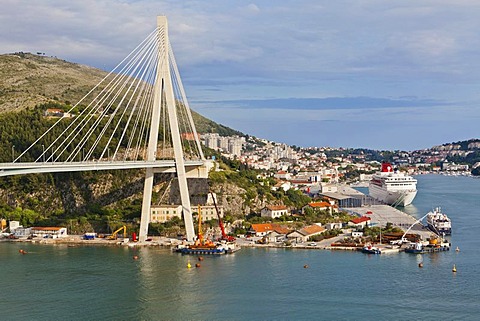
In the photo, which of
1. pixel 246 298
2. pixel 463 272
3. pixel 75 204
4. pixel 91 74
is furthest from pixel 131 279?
pixel 91 74

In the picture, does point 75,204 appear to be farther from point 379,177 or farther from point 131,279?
point 379,177

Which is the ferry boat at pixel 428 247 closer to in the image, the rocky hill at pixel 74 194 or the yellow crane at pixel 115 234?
the rocky hill at pixel 74 194

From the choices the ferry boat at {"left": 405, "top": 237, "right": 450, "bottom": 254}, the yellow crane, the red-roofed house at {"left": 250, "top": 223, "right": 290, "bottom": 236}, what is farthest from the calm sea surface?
the red-roofed house at {"left": 250, "top": 223, "right": 290, "bottom": 236}

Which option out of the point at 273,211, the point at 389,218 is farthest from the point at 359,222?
the point at 273,211

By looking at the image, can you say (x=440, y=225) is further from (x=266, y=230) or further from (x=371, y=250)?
(x=266, y=230)

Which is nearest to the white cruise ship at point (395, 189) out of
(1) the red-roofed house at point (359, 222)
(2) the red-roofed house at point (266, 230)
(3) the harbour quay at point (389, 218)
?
(3) the harbour quay at point (389, 218)

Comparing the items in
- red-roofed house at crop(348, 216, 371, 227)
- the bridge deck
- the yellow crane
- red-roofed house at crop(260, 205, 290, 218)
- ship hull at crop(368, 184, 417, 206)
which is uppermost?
the bridge deck

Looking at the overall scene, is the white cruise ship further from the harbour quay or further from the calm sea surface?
the calm sea surface
